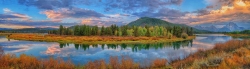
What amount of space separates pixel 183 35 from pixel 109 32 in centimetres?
3138

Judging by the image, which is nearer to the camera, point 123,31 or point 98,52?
point 98,52

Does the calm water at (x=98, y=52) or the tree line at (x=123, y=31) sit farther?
the tree line at (x=123, y=31)

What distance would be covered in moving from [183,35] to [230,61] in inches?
3305

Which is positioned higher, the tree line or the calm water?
the tree line

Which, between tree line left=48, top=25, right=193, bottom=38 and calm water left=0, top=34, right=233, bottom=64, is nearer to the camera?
calm water left=0, top=34, right=233, bottom=64

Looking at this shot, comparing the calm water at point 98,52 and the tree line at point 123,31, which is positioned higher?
the tree line at point 123,31

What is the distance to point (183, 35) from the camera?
302 feet

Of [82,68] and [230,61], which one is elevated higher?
[230,61]

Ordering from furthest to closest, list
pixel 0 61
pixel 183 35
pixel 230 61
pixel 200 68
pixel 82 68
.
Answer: pixel 183 35 < pixel 82 68 < pixel 0 61 < pixel 200 68 < pixel 230 61

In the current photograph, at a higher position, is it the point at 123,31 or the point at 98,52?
the point at 123,31

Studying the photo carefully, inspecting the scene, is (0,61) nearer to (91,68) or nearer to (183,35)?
(91,68)

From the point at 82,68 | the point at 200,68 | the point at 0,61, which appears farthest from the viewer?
the point at 82,68

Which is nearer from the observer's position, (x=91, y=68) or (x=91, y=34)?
(x=91, y=68)

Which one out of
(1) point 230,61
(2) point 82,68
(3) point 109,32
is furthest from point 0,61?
(3) point 109,32
